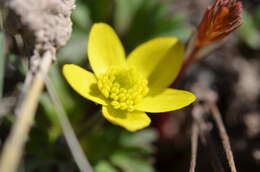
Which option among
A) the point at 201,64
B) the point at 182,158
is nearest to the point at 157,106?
the point at 182,158

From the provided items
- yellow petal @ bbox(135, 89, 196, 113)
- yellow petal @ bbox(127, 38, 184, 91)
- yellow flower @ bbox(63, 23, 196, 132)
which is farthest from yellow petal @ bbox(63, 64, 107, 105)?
yellow petal @ bbox(127, 38, 184, 91)

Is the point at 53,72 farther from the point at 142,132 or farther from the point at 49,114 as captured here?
the point at 142,132

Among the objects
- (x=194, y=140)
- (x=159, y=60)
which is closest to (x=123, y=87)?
(x=159, y=60)

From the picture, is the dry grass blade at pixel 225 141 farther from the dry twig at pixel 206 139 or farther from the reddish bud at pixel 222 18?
the reddish bud at pixel 222 18

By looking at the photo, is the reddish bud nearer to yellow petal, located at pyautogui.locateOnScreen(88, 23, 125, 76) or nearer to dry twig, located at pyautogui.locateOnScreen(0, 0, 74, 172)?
yellow petal, located at pyautogui.locateOnScreen(88, 23, 125, 76)

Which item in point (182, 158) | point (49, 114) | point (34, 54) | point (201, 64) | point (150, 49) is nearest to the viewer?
point (34, 54)

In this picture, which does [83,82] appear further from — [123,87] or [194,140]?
[194,140]

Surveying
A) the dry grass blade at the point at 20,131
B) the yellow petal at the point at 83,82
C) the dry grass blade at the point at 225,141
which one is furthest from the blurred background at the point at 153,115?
the dry grass blade at the point at 20,131

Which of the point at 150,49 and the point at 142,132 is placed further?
the point at 142,132
